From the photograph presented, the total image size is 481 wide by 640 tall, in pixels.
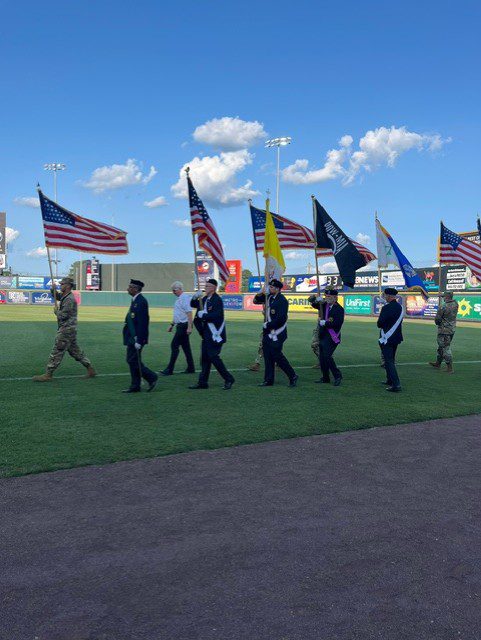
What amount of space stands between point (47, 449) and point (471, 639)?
4.34 meters

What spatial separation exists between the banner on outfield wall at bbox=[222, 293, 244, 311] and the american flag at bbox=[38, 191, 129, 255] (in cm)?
3746

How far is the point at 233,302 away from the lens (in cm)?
4934

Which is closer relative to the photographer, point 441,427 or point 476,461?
point 476,461

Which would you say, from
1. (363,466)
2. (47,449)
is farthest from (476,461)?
(47,449)

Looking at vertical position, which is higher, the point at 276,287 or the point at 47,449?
the point at 276,287

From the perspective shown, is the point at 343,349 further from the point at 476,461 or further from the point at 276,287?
the point at 476,461

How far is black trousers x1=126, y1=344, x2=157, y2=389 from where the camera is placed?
8.67 m

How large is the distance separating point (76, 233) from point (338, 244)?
18.1 feet

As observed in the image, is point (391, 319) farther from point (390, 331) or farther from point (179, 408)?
point (179, 408)

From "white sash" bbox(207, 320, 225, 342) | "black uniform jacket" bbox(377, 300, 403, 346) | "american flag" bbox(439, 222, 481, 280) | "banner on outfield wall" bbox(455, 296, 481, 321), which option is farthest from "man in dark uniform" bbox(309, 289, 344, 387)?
"banner on outfield wall" bbox(455, 296, 481, 321)

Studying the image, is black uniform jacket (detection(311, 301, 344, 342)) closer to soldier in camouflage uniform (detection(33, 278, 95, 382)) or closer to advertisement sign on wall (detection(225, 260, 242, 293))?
soldier in camouflage uniform (detection(33, 278, 95, 382))

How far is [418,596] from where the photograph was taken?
9.91ft

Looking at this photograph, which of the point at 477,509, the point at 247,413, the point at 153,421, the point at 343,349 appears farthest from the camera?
the point at 343,349

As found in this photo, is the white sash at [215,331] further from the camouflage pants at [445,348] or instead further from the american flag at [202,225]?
the camouflage pants at [445,348]
